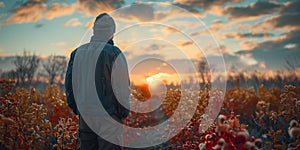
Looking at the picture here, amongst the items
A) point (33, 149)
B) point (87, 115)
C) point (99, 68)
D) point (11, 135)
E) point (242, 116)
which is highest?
point (99, 68)

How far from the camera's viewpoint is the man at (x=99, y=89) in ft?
8.87

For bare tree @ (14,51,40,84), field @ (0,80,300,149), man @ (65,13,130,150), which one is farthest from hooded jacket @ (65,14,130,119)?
bare tree @ (14,51,40,84)

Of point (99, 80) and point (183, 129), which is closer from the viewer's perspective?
point (99, 80)

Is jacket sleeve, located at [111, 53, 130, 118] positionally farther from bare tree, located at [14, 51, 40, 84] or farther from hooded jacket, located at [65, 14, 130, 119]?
bare tree, located at [14, 51, 40, 84]

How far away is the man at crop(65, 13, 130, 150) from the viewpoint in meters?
2.71

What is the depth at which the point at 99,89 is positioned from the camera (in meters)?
2.72

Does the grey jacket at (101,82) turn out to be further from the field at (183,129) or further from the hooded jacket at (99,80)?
the field at (183,129)

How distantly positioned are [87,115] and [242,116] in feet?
20.9

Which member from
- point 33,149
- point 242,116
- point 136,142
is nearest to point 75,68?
point 33,149

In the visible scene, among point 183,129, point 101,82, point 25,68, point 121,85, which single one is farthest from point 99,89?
point 25,68

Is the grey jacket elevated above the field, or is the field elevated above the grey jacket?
the grey jacket

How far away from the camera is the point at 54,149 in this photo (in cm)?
514

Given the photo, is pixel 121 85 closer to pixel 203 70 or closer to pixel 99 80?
pixel 99 80

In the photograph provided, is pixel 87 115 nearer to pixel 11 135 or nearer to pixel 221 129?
pixel 221 129
